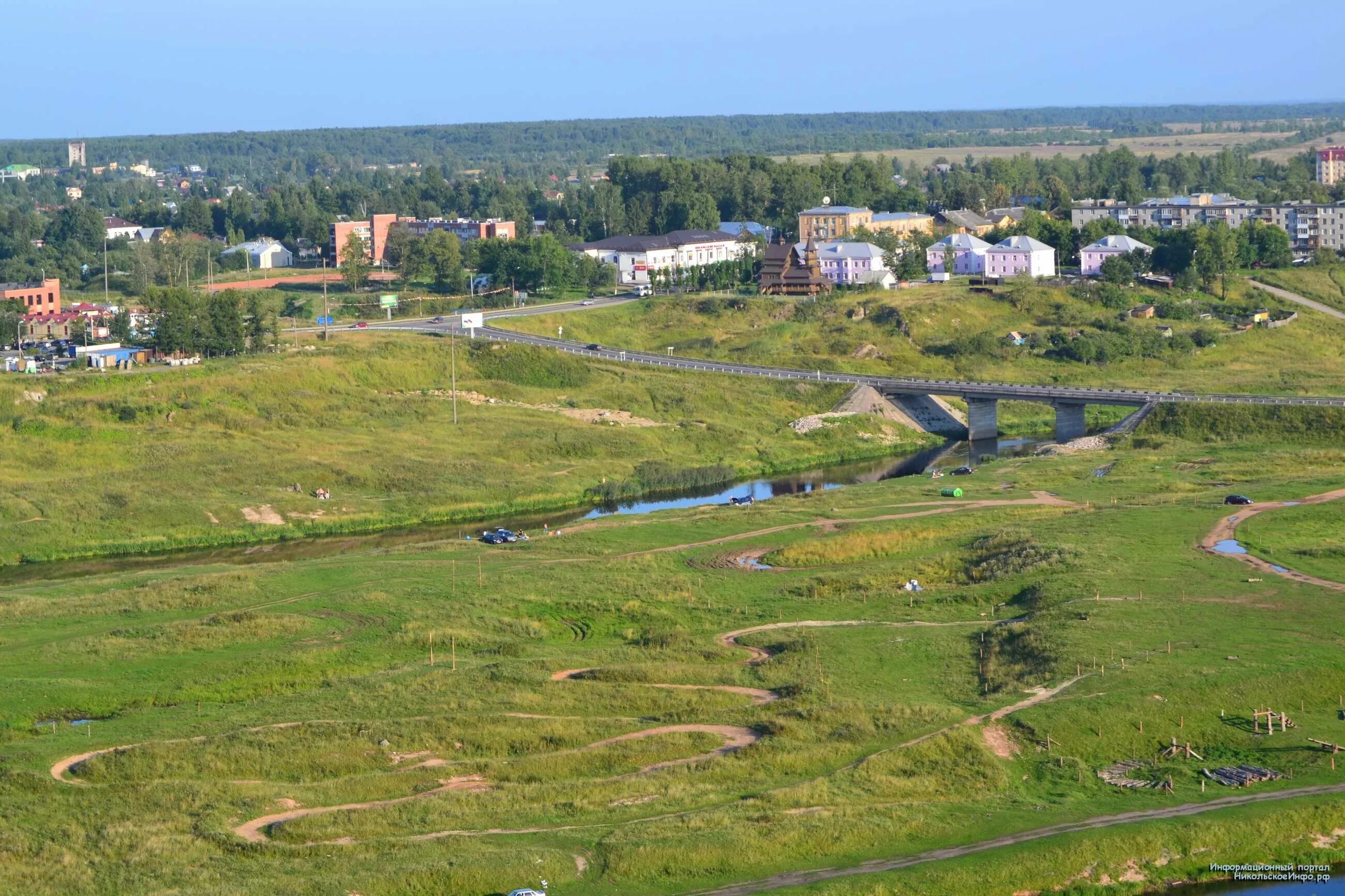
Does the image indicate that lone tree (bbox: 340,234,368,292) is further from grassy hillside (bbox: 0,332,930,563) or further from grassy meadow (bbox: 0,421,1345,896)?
grassy meadow (bbox: 0,421,1345,896)

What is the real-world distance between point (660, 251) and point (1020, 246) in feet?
111

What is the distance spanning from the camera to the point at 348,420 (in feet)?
335

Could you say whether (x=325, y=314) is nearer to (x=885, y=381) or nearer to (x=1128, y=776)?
(x=885, y=381)

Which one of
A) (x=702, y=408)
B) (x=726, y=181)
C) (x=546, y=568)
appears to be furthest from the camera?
(x=726, y=181)

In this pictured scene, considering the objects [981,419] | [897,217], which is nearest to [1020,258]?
[897,217]

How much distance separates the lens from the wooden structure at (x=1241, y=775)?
43531 mm

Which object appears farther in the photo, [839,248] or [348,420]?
[839,248]

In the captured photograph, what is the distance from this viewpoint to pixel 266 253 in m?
174

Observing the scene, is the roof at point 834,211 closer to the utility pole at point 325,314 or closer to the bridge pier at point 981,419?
the utility pole at point 325,314

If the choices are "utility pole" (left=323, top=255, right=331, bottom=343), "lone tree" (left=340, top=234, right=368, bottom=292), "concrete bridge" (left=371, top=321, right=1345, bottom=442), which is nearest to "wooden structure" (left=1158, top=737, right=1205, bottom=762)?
"concrete bridge" (left=371, top=321, right=1345, bottom=442)

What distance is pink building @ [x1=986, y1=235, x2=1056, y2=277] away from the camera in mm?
147000

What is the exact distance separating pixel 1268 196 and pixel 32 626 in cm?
16777

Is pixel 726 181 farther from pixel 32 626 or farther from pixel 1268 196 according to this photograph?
pixel 32 626

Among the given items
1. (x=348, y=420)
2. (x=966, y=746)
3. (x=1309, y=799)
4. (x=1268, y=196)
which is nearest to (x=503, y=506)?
(x=348, y=420)
